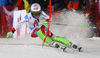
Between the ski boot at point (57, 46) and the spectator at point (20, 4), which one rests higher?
the spectator at point (20, 4)

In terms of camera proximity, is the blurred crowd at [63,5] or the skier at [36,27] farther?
the blurred crowd at [63,5]

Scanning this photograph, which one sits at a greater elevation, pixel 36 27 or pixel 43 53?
pixel 36 27

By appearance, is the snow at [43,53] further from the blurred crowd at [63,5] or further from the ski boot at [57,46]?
the blurred crowd at [63,5]

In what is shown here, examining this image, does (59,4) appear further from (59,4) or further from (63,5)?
(63,5)

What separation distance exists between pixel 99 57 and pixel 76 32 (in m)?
3.17

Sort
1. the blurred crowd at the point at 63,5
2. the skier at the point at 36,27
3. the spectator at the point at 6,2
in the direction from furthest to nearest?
the spectator at the point at 6,2
the blurred crowd at the point at 63,5
the skier at the point at 36,27

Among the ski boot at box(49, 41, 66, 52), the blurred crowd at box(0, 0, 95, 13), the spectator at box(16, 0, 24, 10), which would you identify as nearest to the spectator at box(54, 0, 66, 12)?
the blurred crowd at box(0, 0, 95, 13)

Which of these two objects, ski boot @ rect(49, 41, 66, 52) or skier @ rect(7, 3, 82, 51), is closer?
ski boot @ rect(49, 41, 66, 52)

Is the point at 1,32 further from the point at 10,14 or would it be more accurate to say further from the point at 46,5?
the point at 46,5

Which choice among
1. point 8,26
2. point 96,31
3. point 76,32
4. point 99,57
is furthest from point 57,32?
point 99,57

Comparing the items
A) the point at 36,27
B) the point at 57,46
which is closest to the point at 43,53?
the point at 57,46

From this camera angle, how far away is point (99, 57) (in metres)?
2.58

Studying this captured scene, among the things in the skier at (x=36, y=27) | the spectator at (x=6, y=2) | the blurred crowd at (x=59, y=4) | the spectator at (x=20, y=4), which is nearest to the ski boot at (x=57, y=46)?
the skier at (x=36, y=27)

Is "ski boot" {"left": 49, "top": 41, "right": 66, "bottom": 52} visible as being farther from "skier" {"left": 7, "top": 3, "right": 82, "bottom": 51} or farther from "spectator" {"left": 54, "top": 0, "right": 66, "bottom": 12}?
"spectator" {"left": 54, "top": 0, "right": 66, "bottom": 12}
